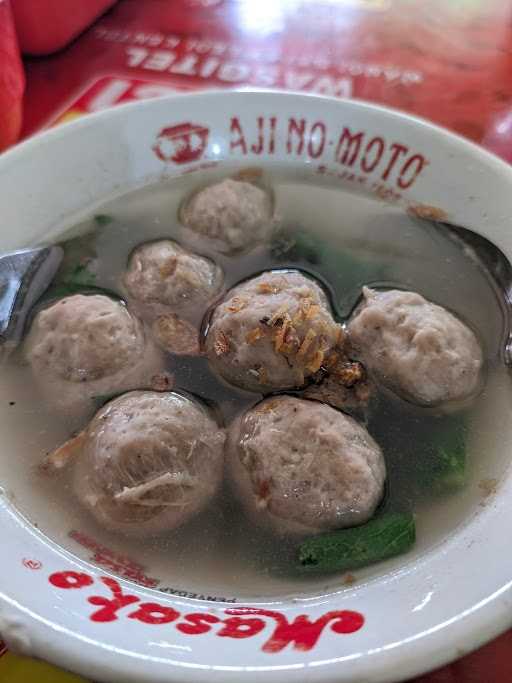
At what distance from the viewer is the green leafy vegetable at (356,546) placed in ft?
3.39

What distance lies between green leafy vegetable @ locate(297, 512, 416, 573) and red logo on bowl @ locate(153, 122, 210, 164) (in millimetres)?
1219

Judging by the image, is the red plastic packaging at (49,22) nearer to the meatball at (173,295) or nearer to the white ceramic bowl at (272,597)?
the white ceramic bowl at (272,597)

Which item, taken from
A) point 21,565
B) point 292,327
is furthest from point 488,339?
point 21,565

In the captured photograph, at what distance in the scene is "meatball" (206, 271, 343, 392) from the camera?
1211 millimetres

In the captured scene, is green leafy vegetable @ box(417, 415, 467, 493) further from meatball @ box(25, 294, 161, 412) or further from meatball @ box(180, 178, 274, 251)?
meatball @ box(180, 178, 274, 251)

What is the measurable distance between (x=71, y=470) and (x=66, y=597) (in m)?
0.36

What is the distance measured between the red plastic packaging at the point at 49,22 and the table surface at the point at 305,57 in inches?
1.8

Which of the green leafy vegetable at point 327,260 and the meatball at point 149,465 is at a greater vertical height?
the green leafy vegetable at point 327,260

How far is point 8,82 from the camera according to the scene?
191 centimetres

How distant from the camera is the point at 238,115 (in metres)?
1.75

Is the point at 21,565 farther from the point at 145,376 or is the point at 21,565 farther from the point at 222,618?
the point at 145,376

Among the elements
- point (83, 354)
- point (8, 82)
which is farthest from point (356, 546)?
point (8, 82)

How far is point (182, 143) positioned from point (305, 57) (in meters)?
1.14

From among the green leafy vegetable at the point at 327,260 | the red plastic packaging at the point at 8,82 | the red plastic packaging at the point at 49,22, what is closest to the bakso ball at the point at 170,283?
the green leafy vegetable at the point at 327,260
